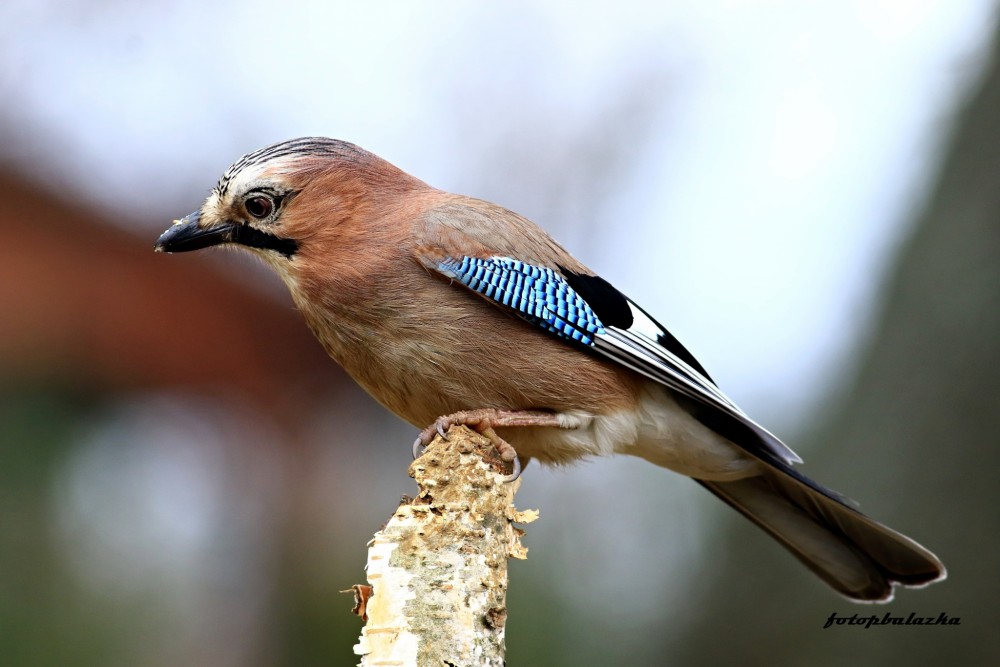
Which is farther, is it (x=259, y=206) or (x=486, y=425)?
(x=259, y=206)

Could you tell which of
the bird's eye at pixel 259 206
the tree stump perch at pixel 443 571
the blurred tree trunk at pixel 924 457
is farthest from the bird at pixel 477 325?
the blurred tree trunk at pixel 924 457

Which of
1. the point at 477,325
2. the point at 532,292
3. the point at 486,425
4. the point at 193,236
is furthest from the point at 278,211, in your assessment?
the point at 486,425

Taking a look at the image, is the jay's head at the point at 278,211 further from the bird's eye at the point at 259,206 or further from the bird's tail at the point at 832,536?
the bird's tail at the point at 832,536

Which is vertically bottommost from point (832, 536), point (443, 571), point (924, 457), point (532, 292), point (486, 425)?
point (443, 571)

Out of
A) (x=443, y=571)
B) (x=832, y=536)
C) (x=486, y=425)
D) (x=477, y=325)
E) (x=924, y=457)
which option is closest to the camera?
(x=443, y=571)

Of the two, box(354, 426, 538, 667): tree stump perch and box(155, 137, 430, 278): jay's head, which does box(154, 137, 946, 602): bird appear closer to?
box(155, 137, 430, 278): jay's head

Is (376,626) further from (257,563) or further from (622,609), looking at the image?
(257,563)

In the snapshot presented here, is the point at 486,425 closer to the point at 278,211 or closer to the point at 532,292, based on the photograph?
the point at 532,292
